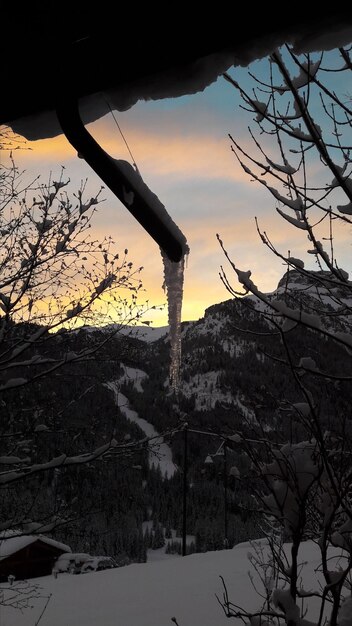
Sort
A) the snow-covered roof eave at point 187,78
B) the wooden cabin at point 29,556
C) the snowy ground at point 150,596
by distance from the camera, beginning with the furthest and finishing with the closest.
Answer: the wooden cabin at point 29,556
the snowy ground at point 150,596
the snow-covered roof eave at point 187,78

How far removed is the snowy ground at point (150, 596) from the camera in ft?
24.8

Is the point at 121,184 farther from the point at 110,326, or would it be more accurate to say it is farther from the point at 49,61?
the point at 110,326

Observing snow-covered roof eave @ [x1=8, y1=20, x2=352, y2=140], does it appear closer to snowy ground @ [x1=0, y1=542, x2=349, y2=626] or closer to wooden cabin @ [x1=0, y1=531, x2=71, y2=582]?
snowy ground @ [x1=0, y1=542, x2=349, y2=626]

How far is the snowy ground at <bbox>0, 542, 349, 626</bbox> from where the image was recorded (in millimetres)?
7547

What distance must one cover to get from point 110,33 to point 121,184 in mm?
317

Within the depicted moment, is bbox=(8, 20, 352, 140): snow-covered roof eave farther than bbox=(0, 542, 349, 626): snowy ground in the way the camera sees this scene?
No

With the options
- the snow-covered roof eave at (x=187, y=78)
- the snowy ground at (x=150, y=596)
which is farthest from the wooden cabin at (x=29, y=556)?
the snow-covered roof eave at (x=187, y=78)

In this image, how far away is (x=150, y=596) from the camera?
898cm

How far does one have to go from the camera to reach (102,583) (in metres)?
10.4

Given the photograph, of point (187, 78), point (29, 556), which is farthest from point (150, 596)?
point (29, 556)

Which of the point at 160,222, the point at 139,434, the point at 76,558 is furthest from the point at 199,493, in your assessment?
the point at 160,222

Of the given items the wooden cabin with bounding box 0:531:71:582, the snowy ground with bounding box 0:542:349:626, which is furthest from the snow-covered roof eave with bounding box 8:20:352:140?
the wooden cabin with bounding box 0:531:71:582

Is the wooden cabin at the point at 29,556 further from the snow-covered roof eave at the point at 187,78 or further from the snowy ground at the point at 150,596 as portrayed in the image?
the snow-covered roof eave at the point at 187,78

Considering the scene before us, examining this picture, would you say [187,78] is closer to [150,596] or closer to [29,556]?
[150,596]
